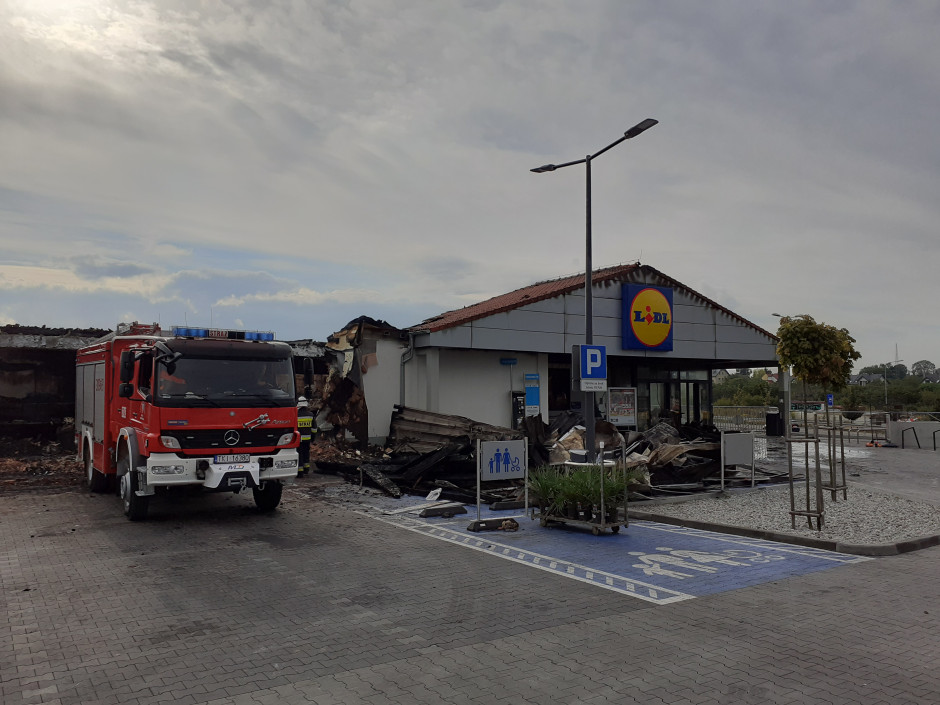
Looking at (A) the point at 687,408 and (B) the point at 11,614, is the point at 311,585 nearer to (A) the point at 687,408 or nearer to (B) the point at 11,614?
(B) the point at 11,614

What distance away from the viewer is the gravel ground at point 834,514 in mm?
10852

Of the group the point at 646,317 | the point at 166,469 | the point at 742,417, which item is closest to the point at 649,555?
the point at 166,469

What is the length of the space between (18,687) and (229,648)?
1482 millimetres

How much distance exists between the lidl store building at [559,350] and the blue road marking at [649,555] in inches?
412

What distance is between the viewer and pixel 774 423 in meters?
35.3

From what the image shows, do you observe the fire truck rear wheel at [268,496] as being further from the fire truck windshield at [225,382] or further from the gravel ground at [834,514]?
the gravel ground at [834,514]

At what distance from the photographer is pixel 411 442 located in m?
19.9

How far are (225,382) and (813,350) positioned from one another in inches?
911

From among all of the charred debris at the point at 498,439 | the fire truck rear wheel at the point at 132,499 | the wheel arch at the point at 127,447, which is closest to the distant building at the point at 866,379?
the charred debris at the point at 498,439

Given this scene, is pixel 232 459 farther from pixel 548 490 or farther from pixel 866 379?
pixel 866 379

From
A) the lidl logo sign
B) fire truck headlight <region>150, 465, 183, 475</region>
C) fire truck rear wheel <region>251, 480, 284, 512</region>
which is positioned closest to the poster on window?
the lidl logo sign

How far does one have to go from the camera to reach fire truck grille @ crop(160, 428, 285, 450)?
441 inches

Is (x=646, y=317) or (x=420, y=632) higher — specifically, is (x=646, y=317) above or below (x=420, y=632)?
above

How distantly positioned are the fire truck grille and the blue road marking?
8.07ft
